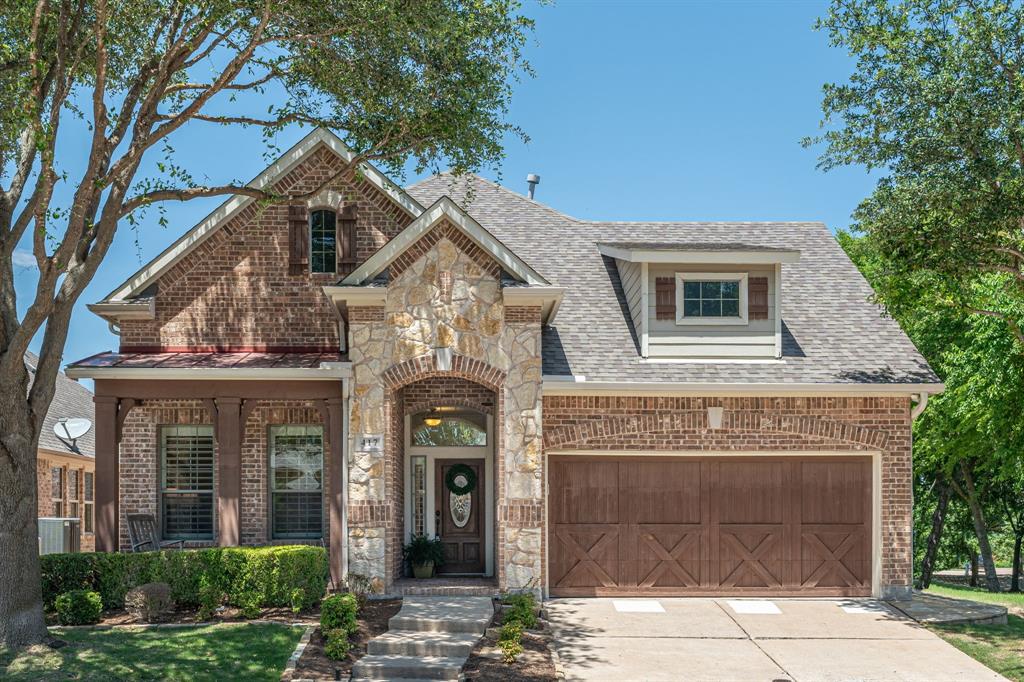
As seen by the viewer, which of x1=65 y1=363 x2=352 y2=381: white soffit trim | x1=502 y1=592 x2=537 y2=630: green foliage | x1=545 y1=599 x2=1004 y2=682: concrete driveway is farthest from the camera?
x1=65 y1=363 x2=352 y2=381: white soffit trim

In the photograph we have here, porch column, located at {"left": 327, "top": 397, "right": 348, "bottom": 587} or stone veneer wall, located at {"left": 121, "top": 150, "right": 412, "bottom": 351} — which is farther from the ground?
stone veneer wall, located at {"left": 121, "top": 150, "right": 412, "bottom": 351}

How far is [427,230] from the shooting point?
15.5 m

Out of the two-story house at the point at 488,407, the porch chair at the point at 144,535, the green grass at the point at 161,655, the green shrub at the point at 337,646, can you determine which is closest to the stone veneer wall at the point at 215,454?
the two-story house at the point at 488,407

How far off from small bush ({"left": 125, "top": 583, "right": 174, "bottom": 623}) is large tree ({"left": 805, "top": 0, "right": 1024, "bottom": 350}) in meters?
11.5

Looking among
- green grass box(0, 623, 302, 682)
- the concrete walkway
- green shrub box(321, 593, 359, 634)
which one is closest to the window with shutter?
green grass box(0, 623, 302, 682)

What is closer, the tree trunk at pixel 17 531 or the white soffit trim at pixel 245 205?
the tree trunk at pixel 17 531

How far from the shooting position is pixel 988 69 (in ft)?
48.5

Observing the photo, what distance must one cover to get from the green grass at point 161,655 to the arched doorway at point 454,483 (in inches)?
180

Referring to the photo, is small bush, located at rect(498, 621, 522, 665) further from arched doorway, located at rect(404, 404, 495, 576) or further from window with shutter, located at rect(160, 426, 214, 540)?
window with shutter, located at rect(160, 426, 214, 540)

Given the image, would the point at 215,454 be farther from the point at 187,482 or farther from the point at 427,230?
the point at 427,230

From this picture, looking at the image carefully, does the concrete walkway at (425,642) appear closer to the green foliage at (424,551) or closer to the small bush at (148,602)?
the green foliage at (424,551)

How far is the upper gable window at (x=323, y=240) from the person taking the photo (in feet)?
58.6

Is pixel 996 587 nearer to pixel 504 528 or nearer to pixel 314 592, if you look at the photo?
pixel 504 528

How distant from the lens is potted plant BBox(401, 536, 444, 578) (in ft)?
55.8
